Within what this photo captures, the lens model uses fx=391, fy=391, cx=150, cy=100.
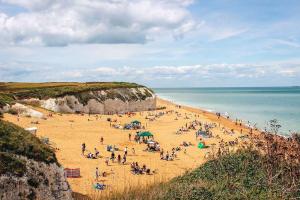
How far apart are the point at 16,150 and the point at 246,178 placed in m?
10.0

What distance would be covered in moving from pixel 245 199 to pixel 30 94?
64861 millimetres

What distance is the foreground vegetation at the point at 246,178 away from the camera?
12905 millimetres

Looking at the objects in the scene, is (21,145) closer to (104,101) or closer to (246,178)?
(246,178)

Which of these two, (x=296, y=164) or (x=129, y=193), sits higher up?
(x=296, y=164)

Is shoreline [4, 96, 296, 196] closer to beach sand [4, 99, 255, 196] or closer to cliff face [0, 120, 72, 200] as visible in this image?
beach sand [4, 99, 255, 196]

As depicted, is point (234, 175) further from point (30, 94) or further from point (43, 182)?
point (30, 94)

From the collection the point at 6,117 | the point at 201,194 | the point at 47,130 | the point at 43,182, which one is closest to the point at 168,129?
the point at 47,130

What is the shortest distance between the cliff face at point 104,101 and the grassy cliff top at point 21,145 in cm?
5226

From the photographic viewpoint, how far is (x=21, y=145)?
703 inches

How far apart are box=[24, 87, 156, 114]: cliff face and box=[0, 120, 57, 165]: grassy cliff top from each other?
52.3 m

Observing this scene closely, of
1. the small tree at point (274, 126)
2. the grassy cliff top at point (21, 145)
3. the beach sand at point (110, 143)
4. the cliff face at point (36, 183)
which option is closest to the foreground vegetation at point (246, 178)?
the small tree at point (274, 126)

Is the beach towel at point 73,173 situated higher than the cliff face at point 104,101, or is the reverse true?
the cliff face at point 104,101

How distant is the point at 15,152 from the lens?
56.9ft

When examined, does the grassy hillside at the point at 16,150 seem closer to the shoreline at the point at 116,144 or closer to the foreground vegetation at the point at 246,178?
the shoreline at the point at 116,144
